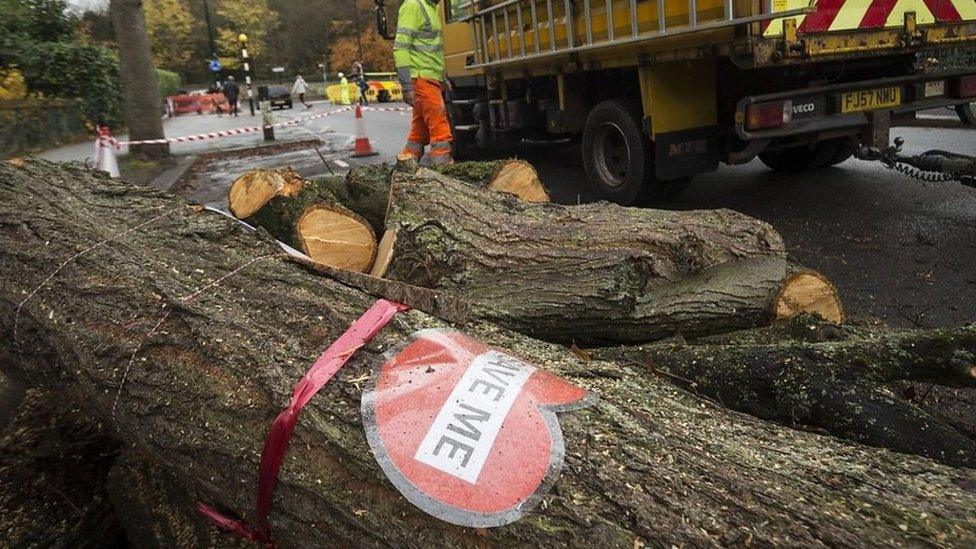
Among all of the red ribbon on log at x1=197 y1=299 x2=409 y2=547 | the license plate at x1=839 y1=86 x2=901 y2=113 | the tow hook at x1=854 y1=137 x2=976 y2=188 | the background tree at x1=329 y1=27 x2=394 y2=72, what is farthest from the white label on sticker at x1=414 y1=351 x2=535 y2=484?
the background tree at x1=329 y1=27 x2=394 y2=72

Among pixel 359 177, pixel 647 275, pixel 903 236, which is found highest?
pixel 359 177

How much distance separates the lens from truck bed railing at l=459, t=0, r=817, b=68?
4.43 meters

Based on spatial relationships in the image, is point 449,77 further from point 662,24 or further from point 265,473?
point 265,473

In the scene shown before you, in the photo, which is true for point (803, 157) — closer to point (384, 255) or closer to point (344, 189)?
point (344, 189)

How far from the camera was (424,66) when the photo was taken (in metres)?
7.21

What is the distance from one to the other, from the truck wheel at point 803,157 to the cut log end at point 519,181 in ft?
10.7

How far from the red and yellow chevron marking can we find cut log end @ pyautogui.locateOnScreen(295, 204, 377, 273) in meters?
2.84

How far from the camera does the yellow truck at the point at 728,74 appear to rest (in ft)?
14.9

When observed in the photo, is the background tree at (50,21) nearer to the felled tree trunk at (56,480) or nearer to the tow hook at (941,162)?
the felled tree trunk at (56,480)

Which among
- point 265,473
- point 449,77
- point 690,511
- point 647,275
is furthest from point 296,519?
point 449,77

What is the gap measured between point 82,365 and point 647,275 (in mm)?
1959

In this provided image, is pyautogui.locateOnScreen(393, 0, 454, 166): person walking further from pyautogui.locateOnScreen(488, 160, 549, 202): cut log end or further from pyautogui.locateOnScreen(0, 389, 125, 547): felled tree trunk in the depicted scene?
pyautogui.locateOnScreen(0, 389, 125, 547): felled tree trunk

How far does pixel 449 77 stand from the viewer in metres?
9.20

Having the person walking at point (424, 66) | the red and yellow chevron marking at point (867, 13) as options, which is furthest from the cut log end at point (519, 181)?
the person walking at point (424, 66)
